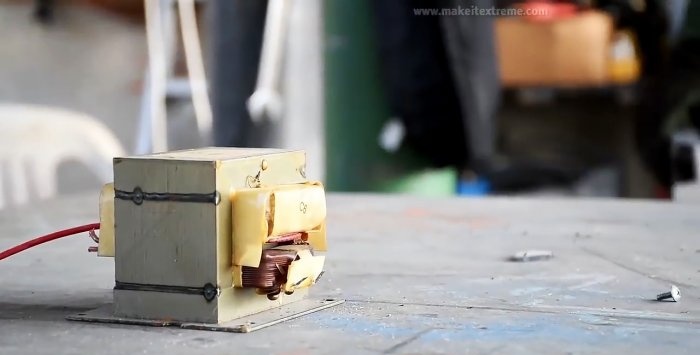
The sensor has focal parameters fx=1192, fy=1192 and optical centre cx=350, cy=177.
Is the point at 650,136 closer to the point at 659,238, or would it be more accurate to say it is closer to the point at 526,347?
the point at 659,238

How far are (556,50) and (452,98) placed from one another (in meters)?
0.87

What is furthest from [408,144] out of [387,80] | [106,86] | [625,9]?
[106,86]

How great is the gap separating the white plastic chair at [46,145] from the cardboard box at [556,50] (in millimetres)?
3099

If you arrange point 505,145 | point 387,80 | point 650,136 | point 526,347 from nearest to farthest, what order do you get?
point 526,347, point 387,80, point 650,136, point 505,145

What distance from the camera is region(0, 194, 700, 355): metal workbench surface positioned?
282cm

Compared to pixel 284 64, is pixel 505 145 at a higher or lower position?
lower

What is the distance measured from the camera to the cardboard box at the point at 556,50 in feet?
24.9

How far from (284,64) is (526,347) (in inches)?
203

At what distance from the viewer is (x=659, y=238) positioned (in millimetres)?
4828

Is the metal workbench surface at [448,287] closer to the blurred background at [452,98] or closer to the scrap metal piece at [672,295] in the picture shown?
the scrap metal piece at [672,295]

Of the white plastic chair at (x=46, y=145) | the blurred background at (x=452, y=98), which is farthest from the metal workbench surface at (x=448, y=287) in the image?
the white plastic chair at (x=46, y=145)

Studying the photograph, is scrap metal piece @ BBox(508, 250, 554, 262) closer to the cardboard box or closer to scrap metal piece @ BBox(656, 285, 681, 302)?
scrap metal piece @ BBox(656, 285, 681, 302)

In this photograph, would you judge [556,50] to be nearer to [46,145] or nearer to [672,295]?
[46,145]

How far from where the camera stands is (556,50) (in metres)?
7.69
